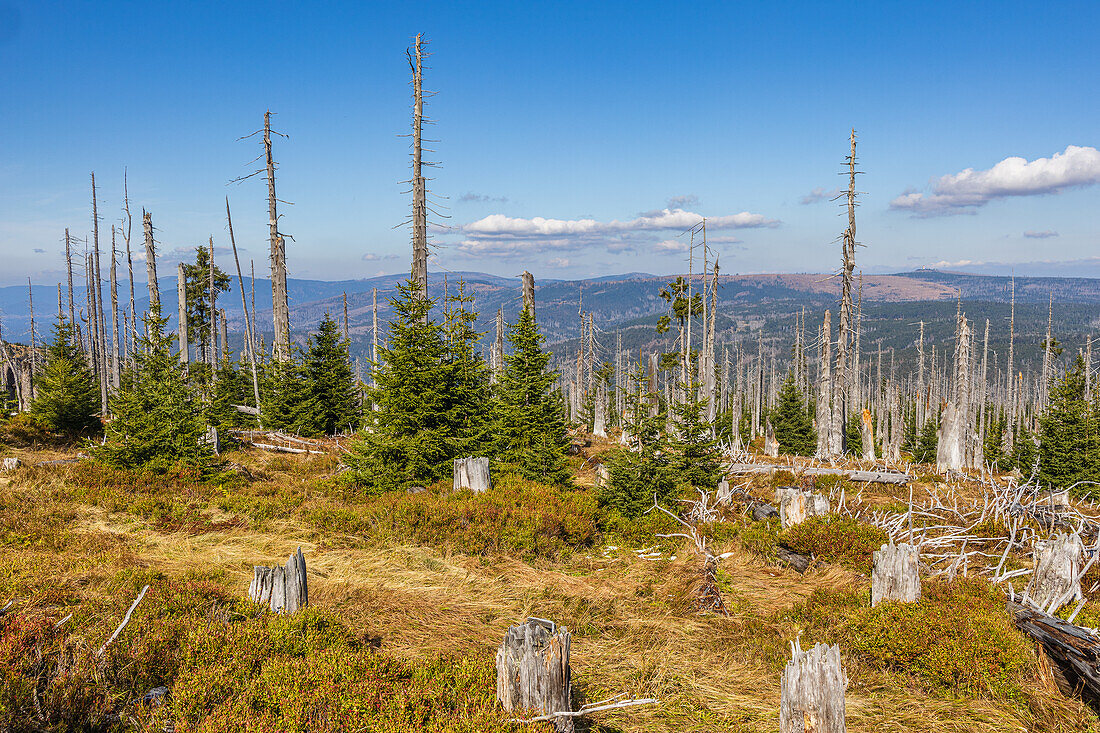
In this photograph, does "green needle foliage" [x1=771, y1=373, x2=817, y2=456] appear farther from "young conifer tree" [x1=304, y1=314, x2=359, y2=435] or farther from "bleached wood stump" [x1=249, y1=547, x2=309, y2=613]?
"bleached wood stump" [x1=249, y1=547, x2=309, y2=613]

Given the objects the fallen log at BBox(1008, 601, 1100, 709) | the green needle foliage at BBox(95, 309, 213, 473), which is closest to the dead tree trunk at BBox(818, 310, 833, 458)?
the fallen log at BBox(1008, 601, 1100, 709)

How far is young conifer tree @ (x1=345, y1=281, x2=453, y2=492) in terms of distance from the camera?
35.2 feet

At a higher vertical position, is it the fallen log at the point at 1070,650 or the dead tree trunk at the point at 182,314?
the dead tree trunk at the point at 182,314

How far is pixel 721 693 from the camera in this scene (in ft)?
15.8

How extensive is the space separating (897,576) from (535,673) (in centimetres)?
451

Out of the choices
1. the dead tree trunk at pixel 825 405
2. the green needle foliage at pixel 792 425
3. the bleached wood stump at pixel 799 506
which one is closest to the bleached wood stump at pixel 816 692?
the bleached wood stump at pixel 799 506

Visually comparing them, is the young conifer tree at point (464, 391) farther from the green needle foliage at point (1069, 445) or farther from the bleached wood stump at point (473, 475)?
the green needle foliage at point (1069, 445)

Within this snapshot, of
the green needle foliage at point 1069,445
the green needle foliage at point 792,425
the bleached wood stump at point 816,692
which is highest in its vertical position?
the bleached wood stump at point 816,692

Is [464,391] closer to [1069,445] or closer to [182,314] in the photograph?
[182,314]

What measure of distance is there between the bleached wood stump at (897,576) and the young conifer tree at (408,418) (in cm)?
739

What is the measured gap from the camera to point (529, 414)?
11.8m

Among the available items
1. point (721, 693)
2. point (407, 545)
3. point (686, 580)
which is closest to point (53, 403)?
point (407, 545)

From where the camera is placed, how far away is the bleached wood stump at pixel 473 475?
989 cm

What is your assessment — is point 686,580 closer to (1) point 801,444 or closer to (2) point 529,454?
(2) point 529,454
